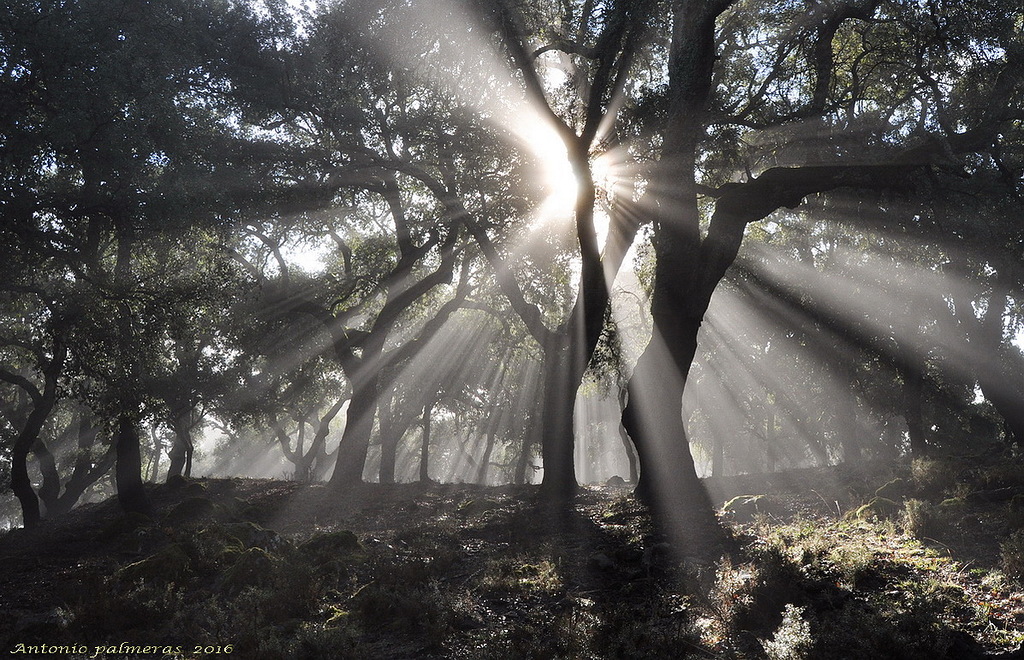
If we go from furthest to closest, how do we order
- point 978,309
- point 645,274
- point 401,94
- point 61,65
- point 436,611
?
point 978,309 < point 645,274 < point 401,94 < point 61,65 < point 436,611

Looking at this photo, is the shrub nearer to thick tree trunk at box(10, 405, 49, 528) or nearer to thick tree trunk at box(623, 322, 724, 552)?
thick tree trunk at box(623, 322, 724, 552)

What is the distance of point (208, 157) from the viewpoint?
1555cm

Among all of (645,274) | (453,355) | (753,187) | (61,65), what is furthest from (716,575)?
(453,355)

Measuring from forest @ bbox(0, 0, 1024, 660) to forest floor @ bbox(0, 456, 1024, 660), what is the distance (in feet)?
0.21

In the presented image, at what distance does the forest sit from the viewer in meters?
7.47

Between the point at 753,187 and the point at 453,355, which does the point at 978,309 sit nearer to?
the point at 753,187

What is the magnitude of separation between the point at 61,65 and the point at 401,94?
8.22 m

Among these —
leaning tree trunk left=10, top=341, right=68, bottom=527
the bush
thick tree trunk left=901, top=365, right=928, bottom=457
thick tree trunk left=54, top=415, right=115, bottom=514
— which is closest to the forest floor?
the bush

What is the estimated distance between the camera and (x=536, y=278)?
25.5 metres

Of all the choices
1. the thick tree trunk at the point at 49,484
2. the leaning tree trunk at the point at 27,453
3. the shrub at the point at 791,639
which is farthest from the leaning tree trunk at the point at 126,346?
the thick tree trunk at the point at 49,484

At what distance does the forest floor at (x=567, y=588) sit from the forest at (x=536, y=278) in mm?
63

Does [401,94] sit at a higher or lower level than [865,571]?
higher

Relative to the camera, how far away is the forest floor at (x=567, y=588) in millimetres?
6172

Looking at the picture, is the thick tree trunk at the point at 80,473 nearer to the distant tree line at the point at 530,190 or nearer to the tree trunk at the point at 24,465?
the distant tree line at the point at 530,190
